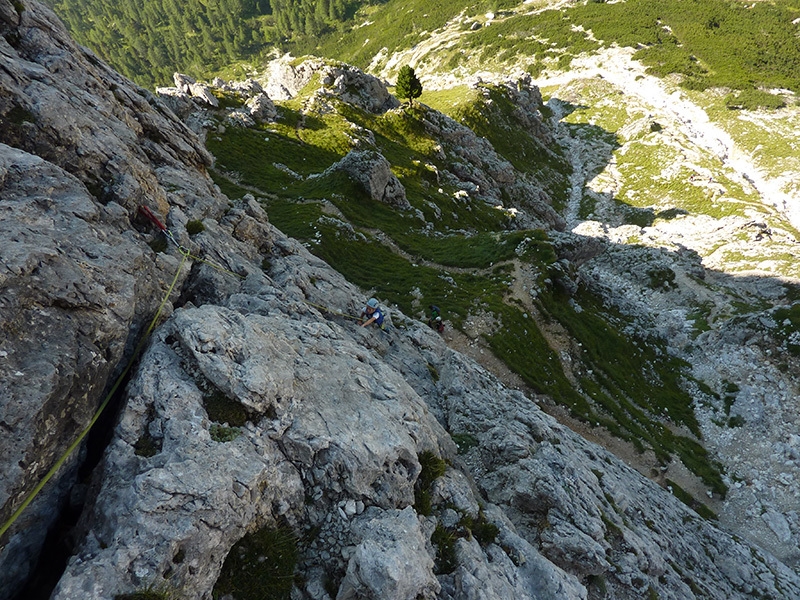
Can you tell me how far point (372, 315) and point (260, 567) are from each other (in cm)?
1702

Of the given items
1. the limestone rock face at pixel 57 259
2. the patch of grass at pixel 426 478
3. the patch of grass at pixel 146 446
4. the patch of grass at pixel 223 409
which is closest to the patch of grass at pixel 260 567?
the patch of grass at pixel 223 409

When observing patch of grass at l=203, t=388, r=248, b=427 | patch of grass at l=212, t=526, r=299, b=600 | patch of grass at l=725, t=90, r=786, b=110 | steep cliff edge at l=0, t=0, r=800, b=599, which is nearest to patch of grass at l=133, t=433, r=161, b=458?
steep cliff edge at l=0, t=0, r=800, b=599

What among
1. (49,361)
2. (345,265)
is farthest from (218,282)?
(345,265)

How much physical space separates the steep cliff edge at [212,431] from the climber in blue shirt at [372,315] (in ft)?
9.92

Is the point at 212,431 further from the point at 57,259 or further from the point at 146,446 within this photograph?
the point at 57,259

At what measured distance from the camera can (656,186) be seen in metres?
92.3

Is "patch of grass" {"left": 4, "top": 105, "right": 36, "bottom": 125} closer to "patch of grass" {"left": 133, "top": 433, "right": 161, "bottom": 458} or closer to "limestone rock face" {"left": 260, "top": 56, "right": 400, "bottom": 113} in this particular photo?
"patch of grass" {"left": 133, "top": 433, "right": 161, "bottom": 458}

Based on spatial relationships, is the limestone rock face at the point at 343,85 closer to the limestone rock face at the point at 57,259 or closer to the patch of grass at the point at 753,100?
the limestone rock face at the point at 57,259

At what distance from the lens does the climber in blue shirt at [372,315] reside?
25.3m

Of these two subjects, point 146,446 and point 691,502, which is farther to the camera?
point 691,502

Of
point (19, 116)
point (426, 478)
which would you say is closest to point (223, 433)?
point (426, 478)

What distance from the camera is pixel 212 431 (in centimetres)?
1088

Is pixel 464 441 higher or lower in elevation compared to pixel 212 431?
lower

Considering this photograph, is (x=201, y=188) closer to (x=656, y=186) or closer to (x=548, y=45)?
(x=656, y=186)
